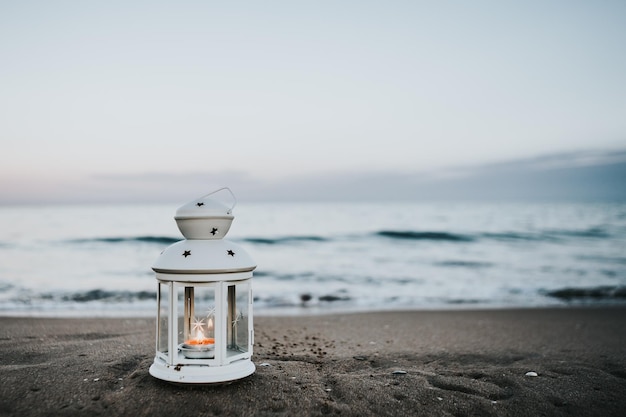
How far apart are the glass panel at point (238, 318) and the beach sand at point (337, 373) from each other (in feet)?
0.93

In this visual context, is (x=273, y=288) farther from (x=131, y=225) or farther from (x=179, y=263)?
(x=131, y=225)

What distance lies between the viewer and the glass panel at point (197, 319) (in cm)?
402

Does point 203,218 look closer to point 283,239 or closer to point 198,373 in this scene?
point 198,373

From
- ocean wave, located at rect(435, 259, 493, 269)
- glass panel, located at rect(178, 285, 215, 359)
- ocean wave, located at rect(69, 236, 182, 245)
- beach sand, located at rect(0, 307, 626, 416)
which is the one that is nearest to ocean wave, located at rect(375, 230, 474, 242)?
ocean wave, located at rect(435, 259, 493, 269)

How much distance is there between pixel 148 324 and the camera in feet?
24.2

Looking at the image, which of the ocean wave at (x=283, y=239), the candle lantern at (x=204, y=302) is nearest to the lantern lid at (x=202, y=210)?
the candle lantern at (x=204, y=302)

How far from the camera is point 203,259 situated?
12.6 ft

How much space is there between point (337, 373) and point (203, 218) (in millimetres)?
1911

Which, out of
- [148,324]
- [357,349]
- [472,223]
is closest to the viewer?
[357,349]

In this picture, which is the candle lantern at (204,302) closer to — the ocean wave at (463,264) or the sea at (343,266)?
the sea at (343,266)

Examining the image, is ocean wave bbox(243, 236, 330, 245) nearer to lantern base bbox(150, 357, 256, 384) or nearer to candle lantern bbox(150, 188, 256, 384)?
candle lantern bbox(150, 188, 256, 384)

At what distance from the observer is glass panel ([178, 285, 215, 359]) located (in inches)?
158

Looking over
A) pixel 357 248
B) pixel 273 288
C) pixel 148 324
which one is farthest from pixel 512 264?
pixel 148 324

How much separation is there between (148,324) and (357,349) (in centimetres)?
324
